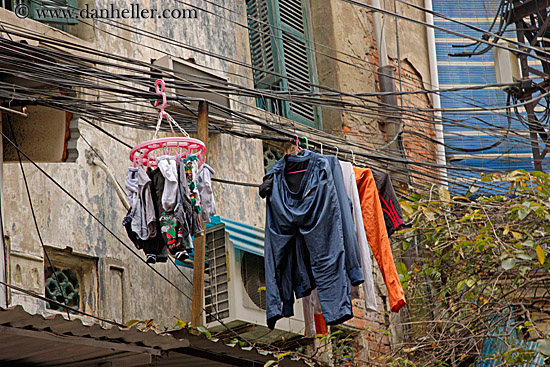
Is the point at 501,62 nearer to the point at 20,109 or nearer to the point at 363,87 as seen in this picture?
the point at 363,87

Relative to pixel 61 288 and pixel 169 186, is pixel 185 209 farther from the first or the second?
pixel 61 288

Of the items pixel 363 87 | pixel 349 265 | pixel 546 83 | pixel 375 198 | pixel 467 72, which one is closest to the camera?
pixel 349 265

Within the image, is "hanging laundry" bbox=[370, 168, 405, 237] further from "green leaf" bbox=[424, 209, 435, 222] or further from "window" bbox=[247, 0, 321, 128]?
"window" bbox=[247, 0, 321, 128]

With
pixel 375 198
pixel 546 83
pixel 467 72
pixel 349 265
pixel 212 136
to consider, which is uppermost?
pixel 467 72

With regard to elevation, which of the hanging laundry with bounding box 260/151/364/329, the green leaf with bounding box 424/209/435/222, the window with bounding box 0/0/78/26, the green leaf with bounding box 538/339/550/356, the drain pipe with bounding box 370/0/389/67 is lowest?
the green leaf with bounding box 538/339/550/356

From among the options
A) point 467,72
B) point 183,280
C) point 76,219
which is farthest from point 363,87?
point 76,219

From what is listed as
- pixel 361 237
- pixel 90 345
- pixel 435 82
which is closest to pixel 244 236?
pixel 361 237

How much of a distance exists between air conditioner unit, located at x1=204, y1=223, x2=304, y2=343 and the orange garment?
64.3 inches

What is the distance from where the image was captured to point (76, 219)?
25.2 ft

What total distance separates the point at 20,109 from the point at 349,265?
297 centimetres

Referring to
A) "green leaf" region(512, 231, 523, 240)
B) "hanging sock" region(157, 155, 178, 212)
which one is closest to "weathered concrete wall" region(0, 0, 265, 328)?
"hanging sock" region(157, 155, 178, 212)

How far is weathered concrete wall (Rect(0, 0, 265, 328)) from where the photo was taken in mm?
7285

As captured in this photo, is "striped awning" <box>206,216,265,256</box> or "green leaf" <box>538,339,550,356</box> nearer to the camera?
"green leaf" <box>538,339,550,356</box>

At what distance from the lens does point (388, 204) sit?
705 cm
